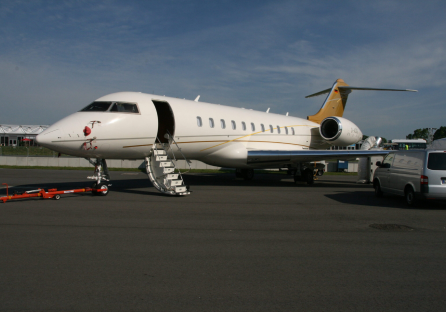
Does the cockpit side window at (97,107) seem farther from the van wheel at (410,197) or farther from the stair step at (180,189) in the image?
the van wheel at (410,197)

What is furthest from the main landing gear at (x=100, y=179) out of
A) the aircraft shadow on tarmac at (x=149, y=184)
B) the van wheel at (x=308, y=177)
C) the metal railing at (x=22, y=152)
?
the metal railing at (x=22, y=152)

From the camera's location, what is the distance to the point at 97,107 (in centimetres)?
1167

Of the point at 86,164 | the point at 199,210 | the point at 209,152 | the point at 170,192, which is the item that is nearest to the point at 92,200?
the point at 170,192

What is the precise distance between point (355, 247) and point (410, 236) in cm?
158

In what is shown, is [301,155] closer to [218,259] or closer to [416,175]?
[416,175]

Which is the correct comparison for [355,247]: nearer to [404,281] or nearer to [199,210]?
[404,281]

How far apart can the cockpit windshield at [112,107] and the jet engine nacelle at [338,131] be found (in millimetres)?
12040

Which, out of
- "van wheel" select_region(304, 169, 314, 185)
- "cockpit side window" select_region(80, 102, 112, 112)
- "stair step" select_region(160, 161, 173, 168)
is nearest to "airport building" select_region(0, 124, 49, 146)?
"van wheel" select_region(304, 169, 314, 185)

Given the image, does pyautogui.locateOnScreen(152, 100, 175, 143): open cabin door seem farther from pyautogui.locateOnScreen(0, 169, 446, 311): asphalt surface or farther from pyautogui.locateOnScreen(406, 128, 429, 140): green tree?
pyautogui.locateOnScreen(406, 128, 429, 140): green tree

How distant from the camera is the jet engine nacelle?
65.2ft

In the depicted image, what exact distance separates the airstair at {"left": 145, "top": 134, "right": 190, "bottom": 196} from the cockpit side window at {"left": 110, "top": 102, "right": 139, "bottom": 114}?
1413mm

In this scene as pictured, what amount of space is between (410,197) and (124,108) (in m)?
9.27

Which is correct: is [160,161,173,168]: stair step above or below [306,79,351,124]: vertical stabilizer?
below

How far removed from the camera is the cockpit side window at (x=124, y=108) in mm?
11766
